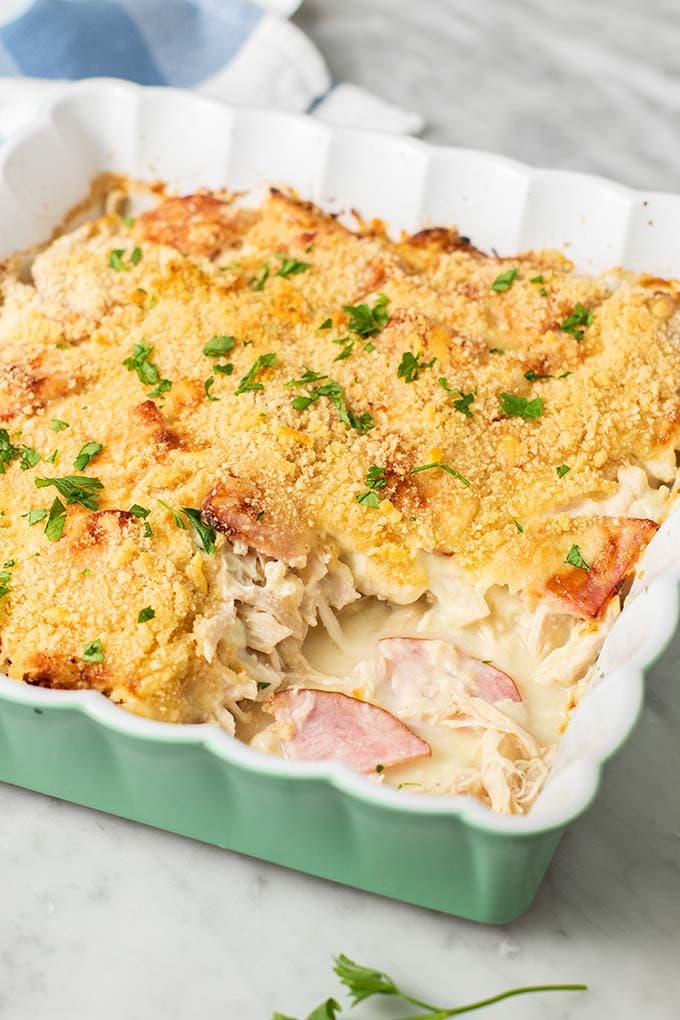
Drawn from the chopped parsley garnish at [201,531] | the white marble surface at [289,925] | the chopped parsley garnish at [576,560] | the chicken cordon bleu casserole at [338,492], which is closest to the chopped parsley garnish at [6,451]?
the chicken cordon bleu casserole at [338,492]

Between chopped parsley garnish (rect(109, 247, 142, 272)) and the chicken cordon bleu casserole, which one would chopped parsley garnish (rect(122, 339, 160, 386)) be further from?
chopped parsley garnish (rect(109, 247, 142, 272))

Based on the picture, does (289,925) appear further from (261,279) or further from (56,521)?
(261,279)

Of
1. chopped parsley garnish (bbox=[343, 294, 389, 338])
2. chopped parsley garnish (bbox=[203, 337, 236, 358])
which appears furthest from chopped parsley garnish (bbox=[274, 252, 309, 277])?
chopped parsley garnish (bbox=[203, 337, 236, 358])

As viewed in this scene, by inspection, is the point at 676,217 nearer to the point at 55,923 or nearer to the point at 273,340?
the point at 273,340

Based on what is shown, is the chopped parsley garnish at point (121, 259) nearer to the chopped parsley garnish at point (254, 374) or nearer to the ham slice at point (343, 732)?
the chopped parsley garnish at point (254, 374)

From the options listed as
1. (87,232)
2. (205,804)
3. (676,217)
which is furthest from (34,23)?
(205,804)

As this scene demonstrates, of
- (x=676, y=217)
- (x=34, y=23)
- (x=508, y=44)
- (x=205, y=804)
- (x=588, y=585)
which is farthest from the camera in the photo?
(x=508, y=44)

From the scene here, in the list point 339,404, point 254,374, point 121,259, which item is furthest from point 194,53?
point 339,404
